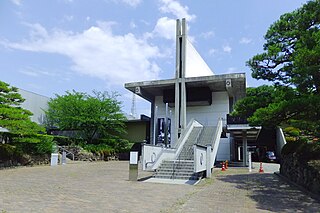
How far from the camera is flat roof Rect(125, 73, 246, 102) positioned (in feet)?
70.9

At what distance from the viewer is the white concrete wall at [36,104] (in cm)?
2650

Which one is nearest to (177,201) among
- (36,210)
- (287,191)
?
(36,210)

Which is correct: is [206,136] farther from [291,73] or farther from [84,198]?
[84,198]

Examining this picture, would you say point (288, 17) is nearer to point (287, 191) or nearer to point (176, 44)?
point (287, 191)

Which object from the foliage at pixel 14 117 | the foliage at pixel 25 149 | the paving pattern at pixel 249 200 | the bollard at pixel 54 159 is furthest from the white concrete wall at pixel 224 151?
the foliage at pixel 14 117

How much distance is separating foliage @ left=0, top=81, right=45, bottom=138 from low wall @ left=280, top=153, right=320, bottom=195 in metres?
12.1

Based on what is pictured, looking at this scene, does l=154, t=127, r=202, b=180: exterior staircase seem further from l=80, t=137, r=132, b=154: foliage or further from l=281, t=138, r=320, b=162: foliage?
l=80, t=137, r=132, b=154: foliage

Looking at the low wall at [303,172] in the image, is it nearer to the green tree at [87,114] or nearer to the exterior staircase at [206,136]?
the exterior staircase at [206,136]

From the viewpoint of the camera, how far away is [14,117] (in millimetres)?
13055

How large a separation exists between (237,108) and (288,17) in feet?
12.4

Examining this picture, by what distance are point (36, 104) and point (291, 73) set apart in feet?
81.8

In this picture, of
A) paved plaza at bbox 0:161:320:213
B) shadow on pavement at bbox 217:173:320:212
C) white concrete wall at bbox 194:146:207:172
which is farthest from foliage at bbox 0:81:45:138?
shadow on pavement at bbox 217:173:320:212

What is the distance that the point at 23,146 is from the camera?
15.4 metres

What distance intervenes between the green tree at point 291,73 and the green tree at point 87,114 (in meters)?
15.4
